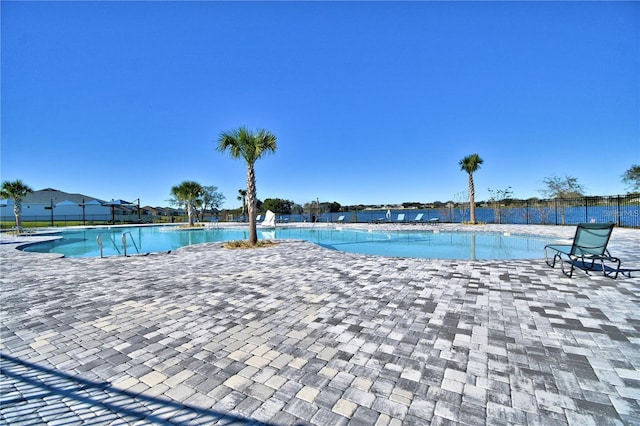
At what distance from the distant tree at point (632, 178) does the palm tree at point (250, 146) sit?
23.8 m

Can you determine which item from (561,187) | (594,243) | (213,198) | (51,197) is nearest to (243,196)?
(213,198)

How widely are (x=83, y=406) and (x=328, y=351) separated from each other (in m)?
1.76

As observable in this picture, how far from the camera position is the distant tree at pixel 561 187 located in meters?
18.7

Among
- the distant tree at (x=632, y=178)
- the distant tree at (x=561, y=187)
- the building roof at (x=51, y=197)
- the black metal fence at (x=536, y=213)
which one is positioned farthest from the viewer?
the building roof at (x=51, y=197)

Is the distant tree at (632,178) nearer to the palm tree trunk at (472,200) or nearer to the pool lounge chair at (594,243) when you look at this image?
the palm tree trunk at (472,200)

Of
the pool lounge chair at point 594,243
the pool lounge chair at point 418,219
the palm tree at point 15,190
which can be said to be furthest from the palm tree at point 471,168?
the palm tree at point 15,190

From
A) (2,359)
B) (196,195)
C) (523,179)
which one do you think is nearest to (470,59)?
(2,359)

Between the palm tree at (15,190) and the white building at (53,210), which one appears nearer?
Result: the palm tree at (15,190)

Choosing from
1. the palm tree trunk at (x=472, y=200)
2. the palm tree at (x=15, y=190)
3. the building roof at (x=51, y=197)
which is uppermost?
the building roof at (x=51, y=197)

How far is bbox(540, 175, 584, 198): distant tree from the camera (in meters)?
18.7

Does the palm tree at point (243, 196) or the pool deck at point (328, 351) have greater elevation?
the palm tree at point (243, 196)

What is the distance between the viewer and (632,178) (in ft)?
58.4

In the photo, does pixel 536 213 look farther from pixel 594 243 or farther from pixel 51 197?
pixel 51 197

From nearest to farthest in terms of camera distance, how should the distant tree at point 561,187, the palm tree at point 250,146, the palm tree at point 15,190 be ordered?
the palm tree at point 250,146, the palm tree at point 15,190, the distant tree at point 561,187
